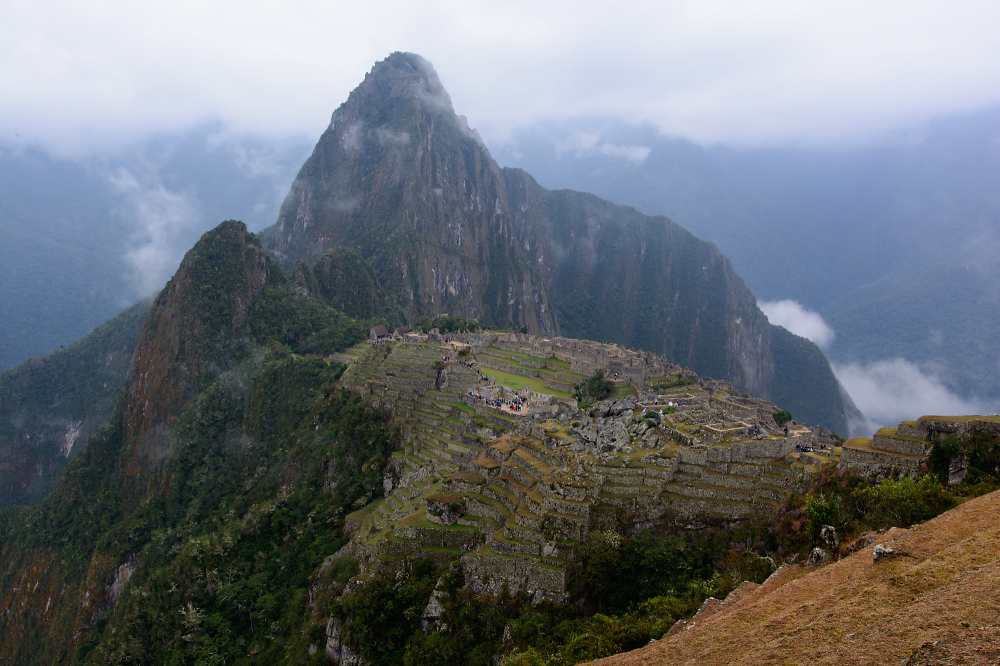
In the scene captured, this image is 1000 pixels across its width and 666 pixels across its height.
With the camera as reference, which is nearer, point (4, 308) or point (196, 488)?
point (196, 488)

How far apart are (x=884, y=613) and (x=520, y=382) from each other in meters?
48.3

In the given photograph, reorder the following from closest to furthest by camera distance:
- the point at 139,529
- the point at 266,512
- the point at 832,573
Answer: the point at 832,573 → the point at 266,512 → the point at 139,529

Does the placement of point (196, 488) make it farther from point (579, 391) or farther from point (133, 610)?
point (579, 391)

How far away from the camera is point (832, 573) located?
1328cm

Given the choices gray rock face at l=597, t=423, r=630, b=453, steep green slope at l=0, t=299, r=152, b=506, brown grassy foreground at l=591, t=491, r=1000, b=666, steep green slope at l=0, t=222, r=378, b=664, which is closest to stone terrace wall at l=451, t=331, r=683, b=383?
steep green slope at l=0, t=222, r=378, b=664

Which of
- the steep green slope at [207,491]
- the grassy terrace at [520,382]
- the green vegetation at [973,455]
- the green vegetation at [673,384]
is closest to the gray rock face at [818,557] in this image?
the green vegetation at [973,455]

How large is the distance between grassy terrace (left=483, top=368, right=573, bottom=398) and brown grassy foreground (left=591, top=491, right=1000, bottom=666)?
128 feet

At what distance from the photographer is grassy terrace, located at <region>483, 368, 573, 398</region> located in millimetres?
54572

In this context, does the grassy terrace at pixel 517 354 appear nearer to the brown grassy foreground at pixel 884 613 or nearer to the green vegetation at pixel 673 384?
the green vegetation at pixel 673 384

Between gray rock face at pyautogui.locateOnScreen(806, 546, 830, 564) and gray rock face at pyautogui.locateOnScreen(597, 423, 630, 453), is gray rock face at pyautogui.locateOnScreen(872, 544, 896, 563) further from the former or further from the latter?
gray rock face at pyautogui.locateOnScreen(597, 423, 630, 453)

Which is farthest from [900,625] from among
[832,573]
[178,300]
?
[178,300]

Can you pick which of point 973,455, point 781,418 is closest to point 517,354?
point 781,418

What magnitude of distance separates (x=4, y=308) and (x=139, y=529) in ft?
439

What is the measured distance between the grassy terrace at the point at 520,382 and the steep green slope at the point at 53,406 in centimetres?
7869
